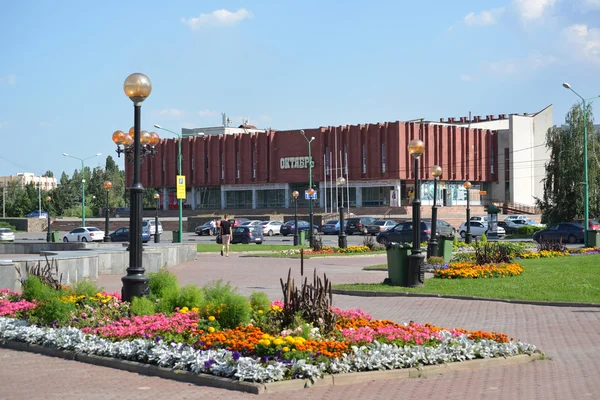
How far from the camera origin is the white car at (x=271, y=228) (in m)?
66.2

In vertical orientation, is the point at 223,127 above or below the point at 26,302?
above

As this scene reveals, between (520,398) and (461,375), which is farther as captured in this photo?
(461,375)

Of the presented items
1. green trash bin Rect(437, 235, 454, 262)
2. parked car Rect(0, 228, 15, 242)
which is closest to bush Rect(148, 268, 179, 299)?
green trash bin Rect(437, 235, 454, 262)

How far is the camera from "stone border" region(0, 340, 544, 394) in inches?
313

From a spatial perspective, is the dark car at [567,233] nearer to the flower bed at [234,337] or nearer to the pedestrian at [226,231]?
the pedestrian at [226,231]

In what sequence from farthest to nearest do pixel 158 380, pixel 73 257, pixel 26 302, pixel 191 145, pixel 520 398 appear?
1. pixel 191 145
2. pixel 73 257
3. pixel 26 302
4. pixel 158 380
5. pixel 520 398

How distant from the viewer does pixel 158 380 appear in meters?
8.61

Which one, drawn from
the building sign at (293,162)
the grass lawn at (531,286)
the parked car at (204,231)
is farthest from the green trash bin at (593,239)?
the building sign at (293,162)

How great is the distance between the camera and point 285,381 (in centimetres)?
800

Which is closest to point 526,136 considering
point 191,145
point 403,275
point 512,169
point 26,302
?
point 512,169

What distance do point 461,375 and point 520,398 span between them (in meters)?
1.23

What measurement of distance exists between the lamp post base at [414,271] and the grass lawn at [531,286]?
0.25 metres

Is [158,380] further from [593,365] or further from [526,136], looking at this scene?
[526,136]

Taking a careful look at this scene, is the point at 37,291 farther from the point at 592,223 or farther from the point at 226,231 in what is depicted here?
the point at 592,223
